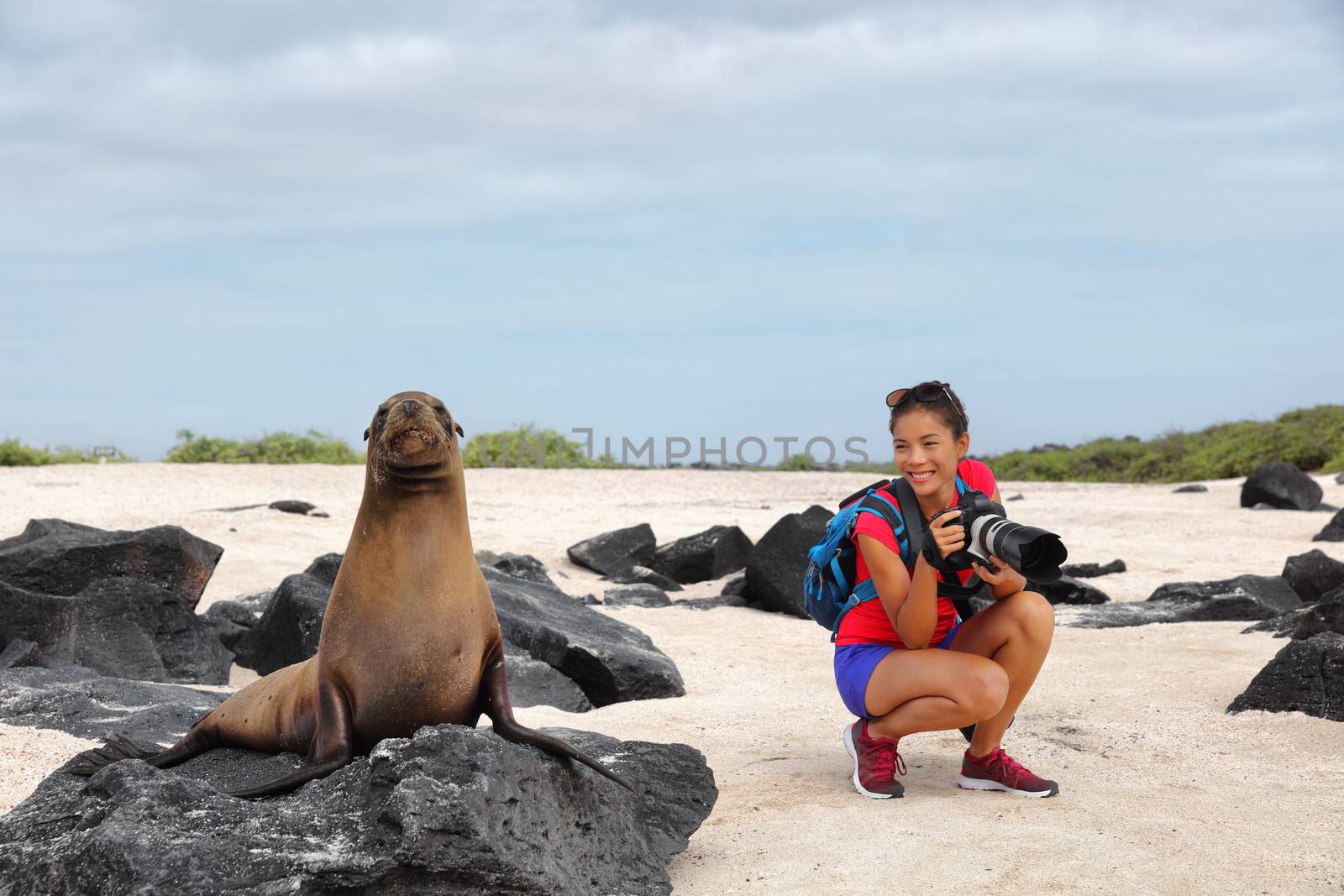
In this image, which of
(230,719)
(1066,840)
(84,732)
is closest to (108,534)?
(84,732)

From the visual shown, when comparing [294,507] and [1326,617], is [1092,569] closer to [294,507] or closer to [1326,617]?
[1326,617]

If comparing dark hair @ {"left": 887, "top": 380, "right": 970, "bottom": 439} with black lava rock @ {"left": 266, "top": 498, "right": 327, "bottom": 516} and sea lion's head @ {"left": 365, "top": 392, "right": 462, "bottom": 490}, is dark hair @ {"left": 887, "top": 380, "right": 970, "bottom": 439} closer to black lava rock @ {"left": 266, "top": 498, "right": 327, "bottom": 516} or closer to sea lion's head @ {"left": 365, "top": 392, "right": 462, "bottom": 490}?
sea lion's head @ {"left": 365, "top": 392, "right": 462, "bottom": 490}

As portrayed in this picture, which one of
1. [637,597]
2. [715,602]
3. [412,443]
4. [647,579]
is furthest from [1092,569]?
[412,443]

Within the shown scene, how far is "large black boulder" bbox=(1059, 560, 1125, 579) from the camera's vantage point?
1222 centimetres

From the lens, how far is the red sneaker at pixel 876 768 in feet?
15.2

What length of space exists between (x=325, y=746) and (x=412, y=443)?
94 cm

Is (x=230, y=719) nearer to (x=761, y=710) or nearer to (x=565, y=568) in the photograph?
(x=761, y=710)

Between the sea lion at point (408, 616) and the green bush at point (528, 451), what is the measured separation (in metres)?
21.5

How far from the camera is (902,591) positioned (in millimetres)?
4547

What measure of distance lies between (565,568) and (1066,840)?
9.69 meters

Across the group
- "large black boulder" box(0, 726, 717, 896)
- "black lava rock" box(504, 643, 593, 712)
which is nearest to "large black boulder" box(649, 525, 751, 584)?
"black lava rock" box(504, 643, 593, 712)

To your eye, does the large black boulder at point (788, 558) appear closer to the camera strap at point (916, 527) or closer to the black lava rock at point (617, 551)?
the black lava rock at point (617, 551)

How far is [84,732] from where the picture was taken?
552 centimetres

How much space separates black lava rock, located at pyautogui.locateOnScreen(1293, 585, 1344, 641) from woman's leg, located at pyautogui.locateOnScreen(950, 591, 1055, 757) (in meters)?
2.66
